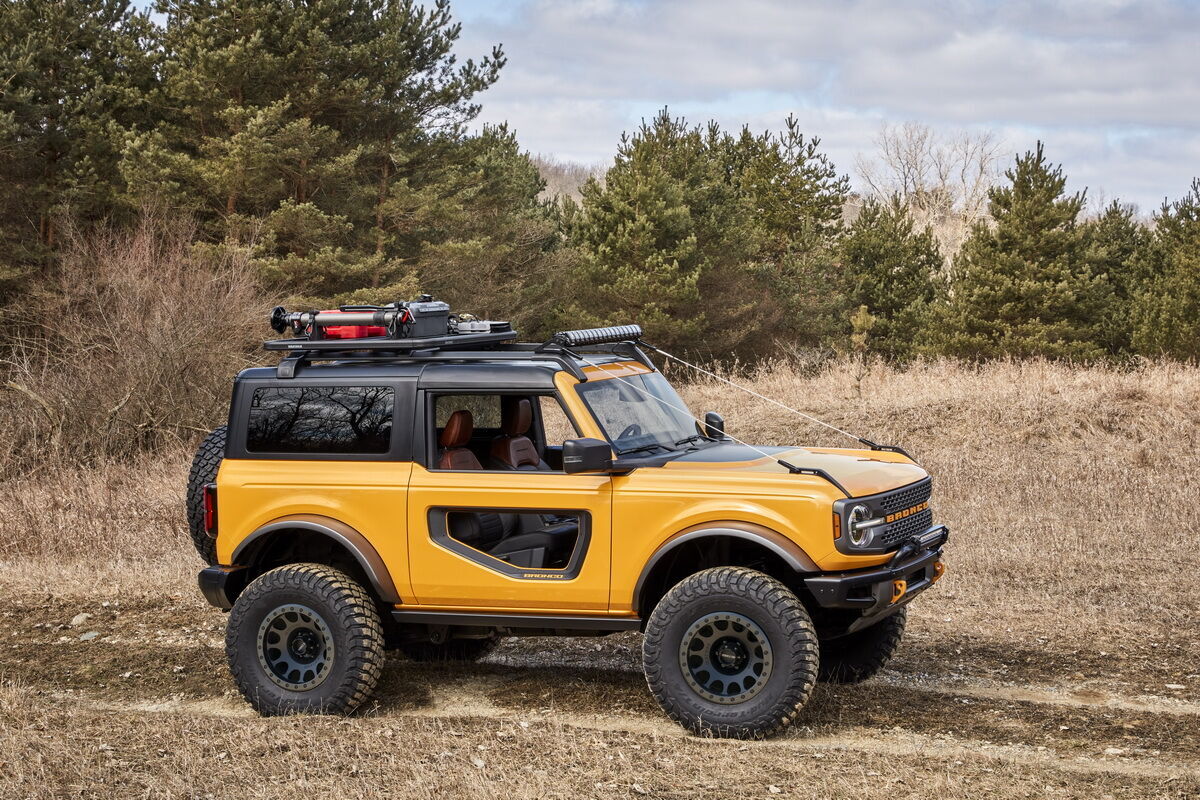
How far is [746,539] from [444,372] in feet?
6.53

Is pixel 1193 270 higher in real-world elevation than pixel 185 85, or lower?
lower

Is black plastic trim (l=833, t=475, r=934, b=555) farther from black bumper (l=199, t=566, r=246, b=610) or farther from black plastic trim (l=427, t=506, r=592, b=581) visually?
black bumper (l=199, t=566, r=246, b=610)

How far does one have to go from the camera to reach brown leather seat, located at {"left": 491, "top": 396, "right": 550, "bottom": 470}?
7676 mm

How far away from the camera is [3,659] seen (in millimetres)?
8453

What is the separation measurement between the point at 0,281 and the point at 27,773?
2303 centimetres

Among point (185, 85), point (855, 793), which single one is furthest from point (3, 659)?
point (185, 85)

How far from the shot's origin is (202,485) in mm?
7645

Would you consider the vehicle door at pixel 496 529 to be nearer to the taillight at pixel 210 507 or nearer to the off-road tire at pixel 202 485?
the taillight at pixel 210 507

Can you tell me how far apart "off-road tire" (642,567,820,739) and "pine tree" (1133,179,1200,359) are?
3200 centimetres

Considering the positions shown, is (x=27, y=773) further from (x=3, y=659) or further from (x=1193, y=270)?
(x=1193, y=270)

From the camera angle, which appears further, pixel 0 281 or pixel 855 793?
pixel 0 281

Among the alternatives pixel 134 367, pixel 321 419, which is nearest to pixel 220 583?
pixel 321 419

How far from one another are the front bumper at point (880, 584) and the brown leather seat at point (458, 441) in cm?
222

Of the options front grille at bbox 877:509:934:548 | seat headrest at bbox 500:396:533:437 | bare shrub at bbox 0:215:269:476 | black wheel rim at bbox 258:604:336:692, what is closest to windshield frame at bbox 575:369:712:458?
seat headrest at bbox 500:396:533:437
